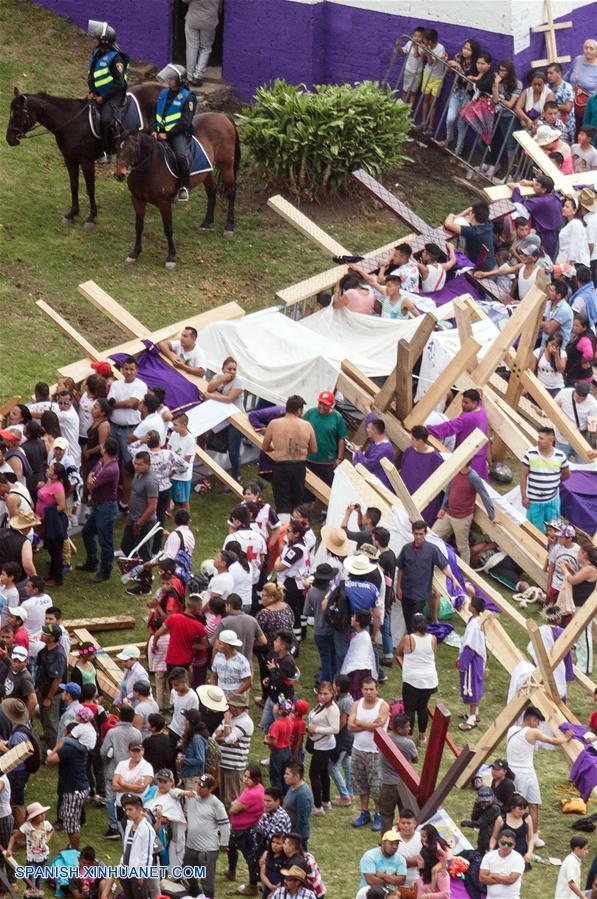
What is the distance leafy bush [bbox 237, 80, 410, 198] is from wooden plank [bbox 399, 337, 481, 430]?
5.83m

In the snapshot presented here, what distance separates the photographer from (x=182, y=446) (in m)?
20.8

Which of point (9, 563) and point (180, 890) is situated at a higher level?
point (9, 563)

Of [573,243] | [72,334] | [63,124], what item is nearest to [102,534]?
[72,334]

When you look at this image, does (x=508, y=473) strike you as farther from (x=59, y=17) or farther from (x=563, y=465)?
(x=59, y=17)

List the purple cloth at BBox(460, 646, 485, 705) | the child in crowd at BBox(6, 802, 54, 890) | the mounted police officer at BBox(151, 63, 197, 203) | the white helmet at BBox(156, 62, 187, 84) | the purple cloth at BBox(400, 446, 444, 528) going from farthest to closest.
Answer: the mounted police officer at BBox(151, 63, 197, 203) → the white helmet at BBox(156, 62, 187, 84) → the purple cloth at BBox(400, 446, 444, 528) → the purple cloth at BBox(460, 646, 485, 705) → the child in crowd at BBox(6, 802, 54, 890)

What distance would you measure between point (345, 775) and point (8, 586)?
3359mm

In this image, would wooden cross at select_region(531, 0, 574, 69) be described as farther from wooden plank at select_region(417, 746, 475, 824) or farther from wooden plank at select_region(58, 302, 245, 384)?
wooden plank at select_region(417, 746, 475, 824)

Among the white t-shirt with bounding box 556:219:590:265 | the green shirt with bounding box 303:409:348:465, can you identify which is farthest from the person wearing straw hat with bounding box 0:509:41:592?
the white t-shirt with bounding box 556:219:590:265

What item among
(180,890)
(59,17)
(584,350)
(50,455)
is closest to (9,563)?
(50,455)

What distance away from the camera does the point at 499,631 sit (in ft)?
62.4

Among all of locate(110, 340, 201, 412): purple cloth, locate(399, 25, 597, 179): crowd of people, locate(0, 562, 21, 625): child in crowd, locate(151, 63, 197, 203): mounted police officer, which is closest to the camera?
locate(0, 562, 21, 625): child in crowd

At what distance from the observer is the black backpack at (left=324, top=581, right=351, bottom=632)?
60.4 ft

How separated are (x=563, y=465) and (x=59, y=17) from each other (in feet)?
42.6

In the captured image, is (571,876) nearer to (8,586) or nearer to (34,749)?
(34,749)
